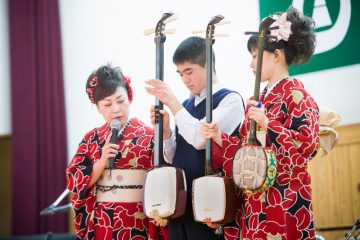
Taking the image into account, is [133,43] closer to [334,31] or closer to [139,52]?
[139,52]

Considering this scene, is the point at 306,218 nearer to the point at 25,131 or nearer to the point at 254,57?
the point at 254,57

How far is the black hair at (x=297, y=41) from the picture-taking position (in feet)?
8.19

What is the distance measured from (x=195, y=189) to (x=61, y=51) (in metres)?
3.17

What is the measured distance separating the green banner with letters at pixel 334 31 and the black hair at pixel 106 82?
57.9 inches

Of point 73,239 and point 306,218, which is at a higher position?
point 306,218

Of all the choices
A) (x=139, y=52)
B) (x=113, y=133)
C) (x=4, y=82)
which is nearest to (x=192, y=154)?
(x=113, y=133)

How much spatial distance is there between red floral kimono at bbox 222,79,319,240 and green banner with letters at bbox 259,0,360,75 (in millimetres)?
1596

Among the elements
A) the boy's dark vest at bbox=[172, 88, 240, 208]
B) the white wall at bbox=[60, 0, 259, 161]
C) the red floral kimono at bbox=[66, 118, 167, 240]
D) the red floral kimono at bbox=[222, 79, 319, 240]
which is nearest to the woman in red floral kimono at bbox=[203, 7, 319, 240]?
the red floral kimono at bbox=[222, 79, 319, 240]

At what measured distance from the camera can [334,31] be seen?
390 centimetres

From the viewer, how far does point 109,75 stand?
305cm

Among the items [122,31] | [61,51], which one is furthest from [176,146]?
[61,51]

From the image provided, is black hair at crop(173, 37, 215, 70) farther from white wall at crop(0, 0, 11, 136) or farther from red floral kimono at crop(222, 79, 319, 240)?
white wall at crop(0, 0, 11, 136)

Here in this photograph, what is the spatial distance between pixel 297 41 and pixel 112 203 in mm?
1149

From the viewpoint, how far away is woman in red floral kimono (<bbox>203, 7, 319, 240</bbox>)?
2324 mm
